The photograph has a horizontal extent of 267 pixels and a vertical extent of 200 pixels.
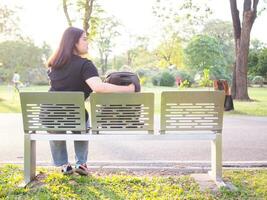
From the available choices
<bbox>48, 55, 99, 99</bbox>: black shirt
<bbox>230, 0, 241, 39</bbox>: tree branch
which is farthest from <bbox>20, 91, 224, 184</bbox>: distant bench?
<bbox>230, 0, 241, 39</bbox>: tree branch

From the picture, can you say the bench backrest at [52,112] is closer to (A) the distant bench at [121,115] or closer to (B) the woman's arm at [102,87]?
(A) the distant bench at [121,115]

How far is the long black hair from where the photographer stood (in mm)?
4953

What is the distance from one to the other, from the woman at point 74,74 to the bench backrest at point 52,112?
293 mm

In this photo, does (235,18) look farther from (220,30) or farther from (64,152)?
(220,30)

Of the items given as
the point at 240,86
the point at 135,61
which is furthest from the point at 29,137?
the point at 135,61

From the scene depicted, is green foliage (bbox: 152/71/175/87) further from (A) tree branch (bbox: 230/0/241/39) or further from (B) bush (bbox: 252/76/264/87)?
(A) tree branch (bbox: 230/0/241/39)

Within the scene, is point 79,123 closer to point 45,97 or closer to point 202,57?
point 45,97

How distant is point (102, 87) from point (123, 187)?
105cm

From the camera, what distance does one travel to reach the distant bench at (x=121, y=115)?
477 cm

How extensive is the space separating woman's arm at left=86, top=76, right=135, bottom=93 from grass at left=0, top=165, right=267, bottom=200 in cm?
96

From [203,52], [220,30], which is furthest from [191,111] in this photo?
[220,30]

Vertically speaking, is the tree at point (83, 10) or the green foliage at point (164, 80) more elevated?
the tree at point (83, 10)

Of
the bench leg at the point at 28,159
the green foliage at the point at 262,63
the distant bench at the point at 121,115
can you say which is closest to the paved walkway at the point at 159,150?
the bench leg at the point at 28,159

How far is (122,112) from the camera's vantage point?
4816 millimetres
